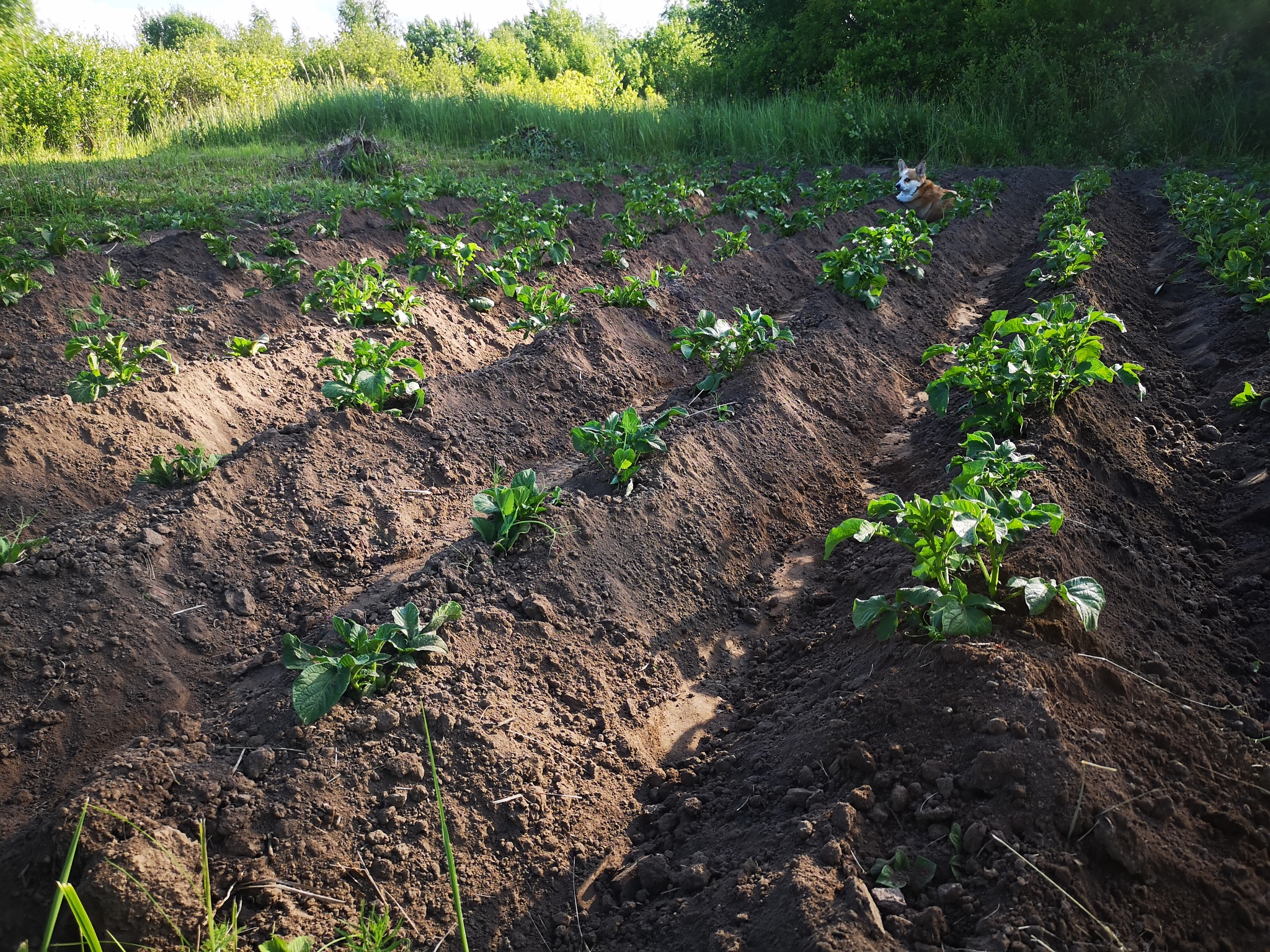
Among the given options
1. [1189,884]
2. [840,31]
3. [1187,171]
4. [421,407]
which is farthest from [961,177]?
[1189,884]

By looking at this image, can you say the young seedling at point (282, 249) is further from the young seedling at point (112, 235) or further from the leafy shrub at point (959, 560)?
the leafy shrub at point (959, 560)

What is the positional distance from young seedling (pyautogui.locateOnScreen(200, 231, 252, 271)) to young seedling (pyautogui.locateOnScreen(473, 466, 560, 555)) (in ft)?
14.4

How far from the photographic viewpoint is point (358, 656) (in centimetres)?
252

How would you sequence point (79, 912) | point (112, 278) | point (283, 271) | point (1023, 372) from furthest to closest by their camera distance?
point (283, 271) < point (112, 278) < point (1023, 372) < point (79, 912)

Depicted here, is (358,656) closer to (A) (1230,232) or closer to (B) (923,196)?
(A) (1230,232)

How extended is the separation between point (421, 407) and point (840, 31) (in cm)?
1888

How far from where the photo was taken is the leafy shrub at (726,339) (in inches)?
179

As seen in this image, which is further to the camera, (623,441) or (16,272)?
(16,272)

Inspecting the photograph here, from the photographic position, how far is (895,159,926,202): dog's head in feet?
30.7

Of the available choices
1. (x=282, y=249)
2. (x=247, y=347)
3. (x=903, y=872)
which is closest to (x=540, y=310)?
(x=247, y=347)

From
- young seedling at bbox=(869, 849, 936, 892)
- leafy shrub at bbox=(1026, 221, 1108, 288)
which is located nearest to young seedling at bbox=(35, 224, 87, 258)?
young seedling at bbox=(869, 849, 936, 892)

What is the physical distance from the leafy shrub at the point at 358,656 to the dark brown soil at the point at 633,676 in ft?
0.24

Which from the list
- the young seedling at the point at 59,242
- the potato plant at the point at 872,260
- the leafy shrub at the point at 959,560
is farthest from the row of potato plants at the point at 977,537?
the young seedling at the point at 59,242

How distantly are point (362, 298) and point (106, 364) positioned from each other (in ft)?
5.18
